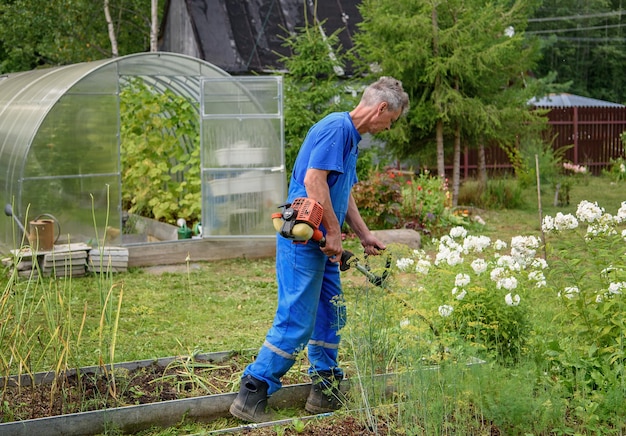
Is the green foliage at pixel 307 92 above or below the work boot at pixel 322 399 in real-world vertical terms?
above

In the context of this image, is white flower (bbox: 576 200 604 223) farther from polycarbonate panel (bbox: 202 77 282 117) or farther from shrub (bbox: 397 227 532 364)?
polycarbonate panel (bbox: 202 77 282 117)

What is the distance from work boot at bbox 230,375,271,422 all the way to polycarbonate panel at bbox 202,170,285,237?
6129mm

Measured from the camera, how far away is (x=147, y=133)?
12.4 meters

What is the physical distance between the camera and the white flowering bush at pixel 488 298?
4805 mm

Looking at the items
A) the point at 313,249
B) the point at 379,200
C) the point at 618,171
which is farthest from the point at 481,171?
the point at 313,249

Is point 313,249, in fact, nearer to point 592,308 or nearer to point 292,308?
point 292,308

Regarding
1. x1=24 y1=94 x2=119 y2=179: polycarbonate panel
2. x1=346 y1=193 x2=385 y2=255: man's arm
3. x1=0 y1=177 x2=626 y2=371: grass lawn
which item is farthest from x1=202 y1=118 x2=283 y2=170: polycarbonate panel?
x1=346 y1=193 x2=385 y2=255: man's arm

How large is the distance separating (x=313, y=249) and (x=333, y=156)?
1.67ft

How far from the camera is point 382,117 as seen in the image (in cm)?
466

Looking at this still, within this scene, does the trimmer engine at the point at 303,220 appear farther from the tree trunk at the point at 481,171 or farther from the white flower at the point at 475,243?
the tree trunk at the point at 481,171

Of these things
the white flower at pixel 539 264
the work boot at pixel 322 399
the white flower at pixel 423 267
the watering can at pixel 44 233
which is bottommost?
the work boot at pixel 322 399

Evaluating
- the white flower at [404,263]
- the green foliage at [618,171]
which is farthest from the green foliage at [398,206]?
the white flower at [404,263]

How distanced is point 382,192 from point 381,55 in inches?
115

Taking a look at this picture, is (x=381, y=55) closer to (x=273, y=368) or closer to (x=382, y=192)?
(x=382, y=192)
